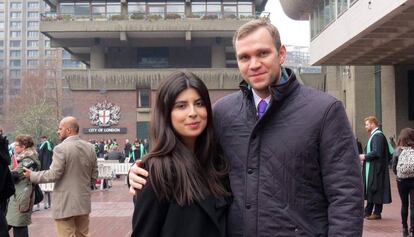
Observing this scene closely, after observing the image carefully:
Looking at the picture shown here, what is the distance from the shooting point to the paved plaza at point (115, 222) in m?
9.51

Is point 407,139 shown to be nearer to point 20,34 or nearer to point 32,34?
point 32,34

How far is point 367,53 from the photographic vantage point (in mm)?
25812

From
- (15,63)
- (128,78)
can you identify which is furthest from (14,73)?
(128,78)

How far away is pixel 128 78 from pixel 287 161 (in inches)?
1652

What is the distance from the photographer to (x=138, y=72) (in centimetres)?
4384

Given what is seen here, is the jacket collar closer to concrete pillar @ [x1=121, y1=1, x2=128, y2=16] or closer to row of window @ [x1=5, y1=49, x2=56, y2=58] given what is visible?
concrete pillar @ [x1=121, y1=1, x2=128, y2=16]

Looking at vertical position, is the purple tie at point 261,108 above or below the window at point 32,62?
below

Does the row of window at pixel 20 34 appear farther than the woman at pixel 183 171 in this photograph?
Yes

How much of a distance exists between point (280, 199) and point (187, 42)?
4383 centimetres

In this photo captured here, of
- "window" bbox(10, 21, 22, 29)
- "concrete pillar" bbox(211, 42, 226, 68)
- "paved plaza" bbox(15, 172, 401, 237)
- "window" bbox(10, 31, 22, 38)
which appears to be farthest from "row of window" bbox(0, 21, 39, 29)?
"paved plaza" bbox(15, 172, 401, 237)

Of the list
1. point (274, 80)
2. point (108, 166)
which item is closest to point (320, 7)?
point (108, 166)

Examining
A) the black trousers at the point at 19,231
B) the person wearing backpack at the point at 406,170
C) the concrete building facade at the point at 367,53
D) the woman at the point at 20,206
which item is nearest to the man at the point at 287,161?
the woman at the point at 20,206

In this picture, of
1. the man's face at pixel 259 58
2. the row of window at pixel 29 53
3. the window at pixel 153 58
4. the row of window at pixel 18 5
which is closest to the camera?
the man's face at pixel 259 58

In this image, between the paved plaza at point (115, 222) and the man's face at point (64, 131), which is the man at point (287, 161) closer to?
the man's face at point (64, 131)
